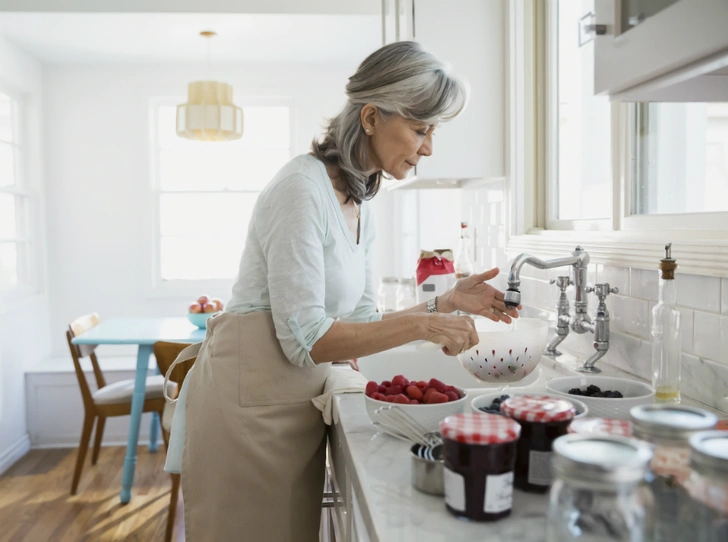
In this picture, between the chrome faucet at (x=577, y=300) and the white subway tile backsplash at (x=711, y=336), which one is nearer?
the white subway tile backsplash at (x=711, y=336)

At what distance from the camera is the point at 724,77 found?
0.91 m

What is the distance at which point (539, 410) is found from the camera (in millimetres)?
879

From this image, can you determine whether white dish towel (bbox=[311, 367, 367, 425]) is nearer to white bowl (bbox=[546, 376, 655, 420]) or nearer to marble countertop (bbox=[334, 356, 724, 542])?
marble countertop (bbox=[334, 356, 724, 542])

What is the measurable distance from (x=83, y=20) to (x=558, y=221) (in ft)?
10.7

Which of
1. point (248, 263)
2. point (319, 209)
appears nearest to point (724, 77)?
point (319, 209)

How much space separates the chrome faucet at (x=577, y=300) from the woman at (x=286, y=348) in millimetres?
279

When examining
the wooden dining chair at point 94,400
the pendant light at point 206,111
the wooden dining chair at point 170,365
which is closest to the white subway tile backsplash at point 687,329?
the wooden dining chair at point 170,365

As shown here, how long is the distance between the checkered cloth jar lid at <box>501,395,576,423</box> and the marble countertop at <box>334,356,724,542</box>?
4.0 inches

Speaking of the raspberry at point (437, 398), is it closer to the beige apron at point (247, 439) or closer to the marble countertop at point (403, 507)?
the marble countertop at point (403, 507)

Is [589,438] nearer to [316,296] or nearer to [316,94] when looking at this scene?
[316,296]

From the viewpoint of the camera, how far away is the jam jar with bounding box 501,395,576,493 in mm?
860

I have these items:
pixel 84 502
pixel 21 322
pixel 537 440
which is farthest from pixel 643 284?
pixel 21 322

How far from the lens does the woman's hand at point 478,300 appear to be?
1694 mm

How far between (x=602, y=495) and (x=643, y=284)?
1013mm
